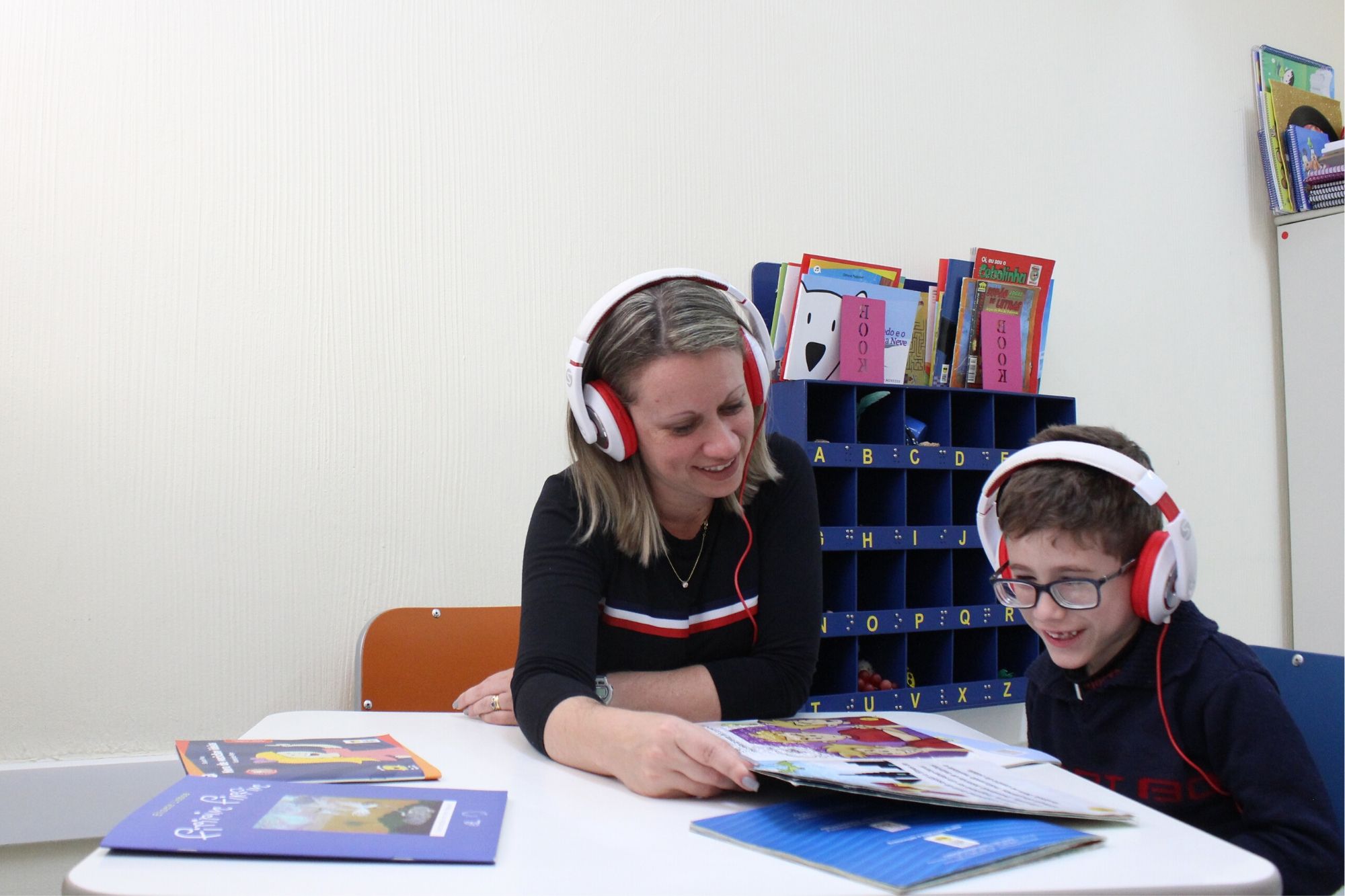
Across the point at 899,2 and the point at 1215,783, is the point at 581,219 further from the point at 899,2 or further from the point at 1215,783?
the point at 1215,783

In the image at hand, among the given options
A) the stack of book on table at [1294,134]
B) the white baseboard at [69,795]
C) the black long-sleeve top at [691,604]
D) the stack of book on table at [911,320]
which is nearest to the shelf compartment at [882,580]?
the stack of book on table at [911,320]

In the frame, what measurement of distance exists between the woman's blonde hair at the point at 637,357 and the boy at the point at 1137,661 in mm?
348

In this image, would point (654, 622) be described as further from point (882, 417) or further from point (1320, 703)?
point (882, 417)

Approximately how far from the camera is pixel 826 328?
1.96 metres

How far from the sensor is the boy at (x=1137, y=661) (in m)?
0.90

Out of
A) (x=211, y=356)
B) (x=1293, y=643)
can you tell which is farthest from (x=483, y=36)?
(x=1293, y=643)

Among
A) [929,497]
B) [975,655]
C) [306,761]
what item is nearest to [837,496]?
[929,497]

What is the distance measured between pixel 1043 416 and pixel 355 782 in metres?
1.89

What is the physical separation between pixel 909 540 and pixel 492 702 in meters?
1.07

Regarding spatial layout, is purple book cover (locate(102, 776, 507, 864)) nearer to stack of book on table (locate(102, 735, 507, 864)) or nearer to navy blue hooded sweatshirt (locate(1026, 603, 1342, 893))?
stack of book on table (locate(102, 735, 507, 864))

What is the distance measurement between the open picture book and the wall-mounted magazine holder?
855mm

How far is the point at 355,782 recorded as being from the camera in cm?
78

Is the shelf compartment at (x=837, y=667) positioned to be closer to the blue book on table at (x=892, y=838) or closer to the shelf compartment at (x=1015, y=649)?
the shelf compartment at (x=1015, y=649)

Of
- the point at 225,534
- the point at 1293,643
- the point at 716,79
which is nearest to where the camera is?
the point at 225,534
